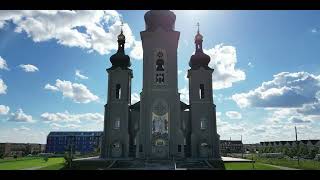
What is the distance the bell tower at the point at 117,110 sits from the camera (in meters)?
36.0

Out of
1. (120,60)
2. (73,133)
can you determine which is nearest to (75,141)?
(73,133)

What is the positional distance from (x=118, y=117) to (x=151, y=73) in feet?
20.8

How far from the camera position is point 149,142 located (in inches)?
1353

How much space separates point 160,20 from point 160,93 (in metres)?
8.67

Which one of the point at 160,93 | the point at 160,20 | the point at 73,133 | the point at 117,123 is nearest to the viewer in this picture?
the point at 160,93

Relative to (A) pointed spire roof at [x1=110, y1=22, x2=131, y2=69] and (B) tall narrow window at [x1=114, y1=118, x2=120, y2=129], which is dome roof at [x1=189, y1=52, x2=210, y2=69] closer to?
(A) pointed spire roof at [x1=110, y1=22, x2=131, y2=69]

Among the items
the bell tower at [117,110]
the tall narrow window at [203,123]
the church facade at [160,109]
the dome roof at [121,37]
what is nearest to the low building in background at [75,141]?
the dome roof at [121,37]

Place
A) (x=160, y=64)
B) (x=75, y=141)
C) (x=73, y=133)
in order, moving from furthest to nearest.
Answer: (x=73, y=133) < (x=75, y=141) < (x=160, y=64)

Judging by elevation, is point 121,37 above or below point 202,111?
above

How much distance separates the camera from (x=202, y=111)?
123 feet

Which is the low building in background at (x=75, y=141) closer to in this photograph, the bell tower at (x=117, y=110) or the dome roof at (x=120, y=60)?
the dome roof at (x=120, y=60)

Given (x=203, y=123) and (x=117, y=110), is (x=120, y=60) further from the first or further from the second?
Result: (x=203, y=123)
